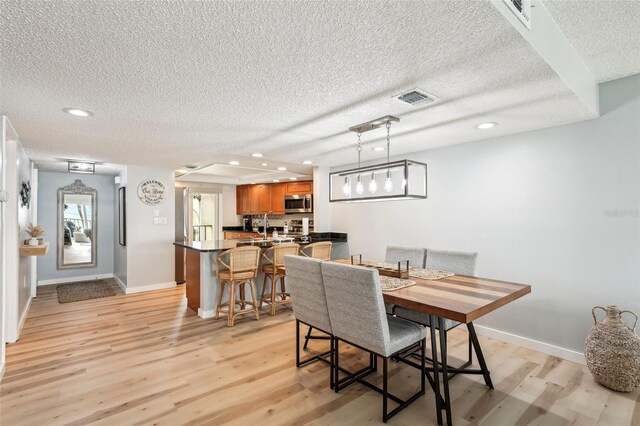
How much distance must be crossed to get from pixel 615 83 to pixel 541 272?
172 centimetres

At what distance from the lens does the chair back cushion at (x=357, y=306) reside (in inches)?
77.1

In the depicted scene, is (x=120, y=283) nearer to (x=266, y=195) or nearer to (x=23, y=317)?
(x=23, y=317)

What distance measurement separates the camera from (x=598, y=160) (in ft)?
8.82

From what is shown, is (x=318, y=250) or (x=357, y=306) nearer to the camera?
(x=357, y=306)

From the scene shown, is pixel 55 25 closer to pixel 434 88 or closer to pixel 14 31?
pixel 14 31

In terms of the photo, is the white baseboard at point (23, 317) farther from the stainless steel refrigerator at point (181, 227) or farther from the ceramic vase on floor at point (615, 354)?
the ceramic vase on floor at point (615, 354)

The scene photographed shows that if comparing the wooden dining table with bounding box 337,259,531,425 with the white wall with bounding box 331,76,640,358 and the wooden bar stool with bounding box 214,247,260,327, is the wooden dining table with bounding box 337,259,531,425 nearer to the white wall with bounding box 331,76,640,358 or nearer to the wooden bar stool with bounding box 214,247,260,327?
the white wall with bounding box 331,76,640,358

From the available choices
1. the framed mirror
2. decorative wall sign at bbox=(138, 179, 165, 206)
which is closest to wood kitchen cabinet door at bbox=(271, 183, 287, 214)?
decorative wall sign at bbox=(138, 179, 165, 206)

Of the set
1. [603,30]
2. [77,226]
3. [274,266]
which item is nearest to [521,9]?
[603,30]

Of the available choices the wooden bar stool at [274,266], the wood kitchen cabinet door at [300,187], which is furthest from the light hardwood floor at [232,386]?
the wood kitchen cabinet door at [300,187]

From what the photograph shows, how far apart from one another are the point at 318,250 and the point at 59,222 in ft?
17.1

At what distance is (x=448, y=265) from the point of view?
121 inches

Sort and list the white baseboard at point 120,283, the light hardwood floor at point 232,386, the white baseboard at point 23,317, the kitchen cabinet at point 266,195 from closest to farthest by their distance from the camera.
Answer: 1. the light hardwood floor at point 232,386
2. the white baseboard at point 23,317
3. the white baseboard at point 120,283
4. the kitchen cabinet at point 266,195

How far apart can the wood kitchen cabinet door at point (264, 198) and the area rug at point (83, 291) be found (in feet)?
11.6
